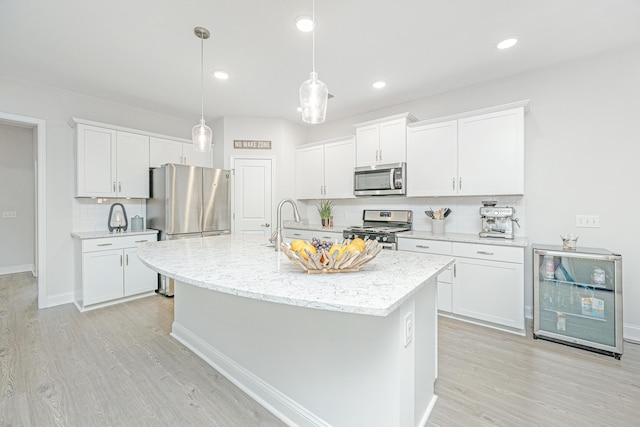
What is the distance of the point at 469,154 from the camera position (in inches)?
123

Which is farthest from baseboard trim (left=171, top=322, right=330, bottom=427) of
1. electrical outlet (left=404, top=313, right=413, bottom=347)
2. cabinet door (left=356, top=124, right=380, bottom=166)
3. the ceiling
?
cabinet door (left=356, top=124, right=380, bottom=166)

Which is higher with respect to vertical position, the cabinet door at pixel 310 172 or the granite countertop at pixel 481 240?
the cabinet door at pixel 310 172

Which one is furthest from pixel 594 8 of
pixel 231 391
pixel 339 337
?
pixel 231 391

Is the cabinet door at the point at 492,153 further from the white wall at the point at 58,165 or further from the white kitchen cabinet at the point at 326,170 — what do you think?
the white wall at the point at 58,165

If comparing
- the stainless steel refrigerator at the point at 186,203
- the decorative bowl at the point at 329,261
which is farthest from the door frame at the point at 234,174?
the decorative bowl at the point at 329,261

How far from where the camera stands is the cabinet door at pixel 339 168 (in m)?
4.18

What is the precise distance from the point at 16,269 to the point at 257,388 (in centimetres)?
623

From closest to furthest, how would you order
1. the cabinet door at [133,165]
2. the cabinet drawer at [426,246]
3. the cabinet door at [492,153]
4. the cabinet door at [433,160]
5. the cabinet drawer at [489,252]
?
1. the cabinet drawer at [489,252]
2. the cabinet door at [492,153]
3. the cabinet drawer at [426,246]
4. the cabinet door at [433,160]
5. the cabinet door at [133,165]

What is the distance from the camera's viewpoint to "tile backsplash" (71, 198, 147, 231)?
3.67 metres

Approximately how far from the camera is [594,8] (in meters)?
2.07

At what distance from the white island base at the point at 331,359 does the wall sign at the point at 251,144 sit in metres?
3.04

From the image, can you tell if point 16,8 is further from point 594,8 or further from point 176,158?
point 594,8

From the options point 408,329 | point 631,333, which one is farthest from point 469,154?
point 408,329

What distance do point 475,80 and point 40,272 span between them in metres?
5.65
